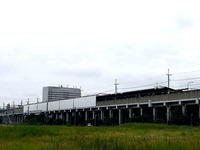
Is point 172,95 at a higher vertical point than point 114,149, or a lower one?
higher

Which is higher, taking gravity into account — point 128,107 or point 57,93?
point 57,93

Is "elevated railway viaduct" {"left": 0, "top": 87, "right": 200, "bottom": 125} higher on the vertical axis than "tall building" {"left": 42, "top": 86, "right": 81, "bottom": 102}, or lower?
lower

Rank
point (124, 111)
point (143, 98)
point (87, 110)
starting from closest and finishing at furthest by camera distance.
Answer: point (143, 98) → point (124, 111) → point (87, 110)

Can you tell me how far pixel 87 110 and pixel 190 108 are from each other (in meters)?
36.0

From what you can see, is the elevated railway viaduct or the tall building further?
the tall building

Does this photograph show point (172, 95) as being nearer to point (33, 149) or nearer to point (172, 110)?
point (172, 110)

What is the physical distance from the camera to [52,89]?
161625mm

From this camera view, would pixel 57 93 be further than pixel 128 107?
Yes

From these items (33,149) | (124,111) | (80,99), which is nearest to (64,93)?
(80,99)

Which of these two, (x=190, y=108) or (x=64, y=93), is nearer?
(x=190, y=108)

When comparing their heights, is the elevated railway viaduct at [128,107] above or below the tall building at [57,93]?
below

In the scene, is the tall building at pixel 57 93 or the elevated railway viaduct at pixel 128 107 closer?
the elevated railway viaduct at pixel 128 107

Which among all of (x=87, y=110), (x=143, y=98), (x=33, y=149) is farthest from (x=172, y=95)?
(x=33, y=149)

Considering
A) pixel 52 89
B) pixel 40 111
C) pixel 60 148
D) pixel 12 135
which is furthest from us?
pixel 52 89
